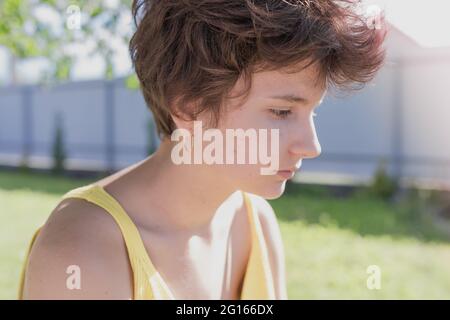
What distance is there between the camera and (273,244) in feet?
5.08

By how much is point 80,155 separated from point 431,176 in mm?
6525

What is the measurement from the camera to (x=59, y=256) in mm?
1134

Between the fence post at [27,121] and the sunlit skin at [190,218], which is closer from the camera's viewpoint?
the sunlit skin at [190,218]

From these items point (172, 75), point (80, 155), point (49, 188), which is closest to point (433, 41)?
point (172, 75)

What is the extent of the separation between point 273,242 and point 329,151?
6.06m

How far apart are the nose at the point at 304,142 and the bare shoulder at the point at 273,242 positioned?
423 mm

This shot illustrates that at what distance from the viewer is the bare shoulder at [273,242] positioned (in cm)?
153

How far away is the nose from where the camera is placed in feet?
3.76

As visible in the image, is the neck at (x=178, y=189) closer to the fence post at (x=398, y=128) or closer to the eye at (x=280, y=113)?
the eye at (x=280, y=113)

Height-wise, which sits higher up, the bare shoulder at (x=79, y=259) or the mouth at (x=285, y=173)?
the mouth at (x=285, y=173)

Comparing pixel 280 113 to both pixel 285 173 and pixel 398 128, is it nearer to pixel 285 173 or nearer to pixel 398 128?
pixel 285 173

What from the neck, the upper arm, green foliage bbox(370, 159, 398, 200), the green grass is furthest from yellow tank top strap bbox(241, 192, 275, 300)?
green foliage bbox(370, 159, 398, 200)

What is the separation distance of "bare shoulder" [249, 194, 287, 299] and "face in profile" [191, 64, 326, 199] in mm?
381

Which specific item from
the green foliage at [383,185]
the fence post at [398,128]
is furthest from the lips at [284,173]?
the fence post at [398,128]
